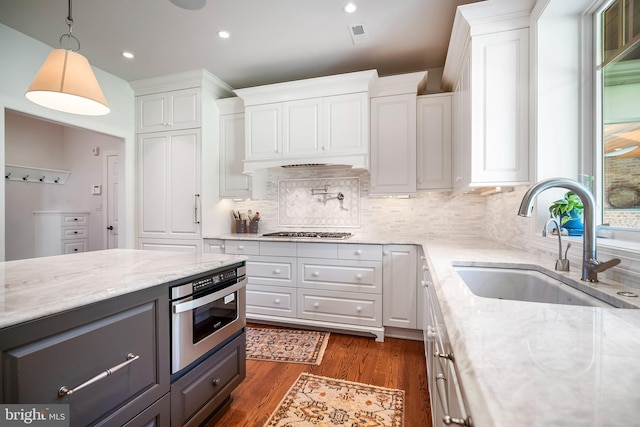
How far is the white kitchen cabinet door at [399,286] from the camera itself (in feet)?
8.31

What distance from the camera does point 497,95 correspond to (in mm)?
1826

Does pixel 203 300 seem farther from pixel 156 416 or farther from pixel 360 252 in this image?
pixel 360 252

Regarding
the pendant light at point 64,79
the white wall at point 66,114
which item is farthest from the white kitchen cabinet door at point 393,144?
the white wall at point 66,114

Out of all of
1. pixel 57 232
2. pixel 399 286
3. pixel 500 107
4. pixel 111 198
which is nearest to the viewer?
pixel 500 107

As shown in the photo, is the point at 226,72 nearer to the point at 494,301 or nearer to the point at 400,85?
the point at 400,85

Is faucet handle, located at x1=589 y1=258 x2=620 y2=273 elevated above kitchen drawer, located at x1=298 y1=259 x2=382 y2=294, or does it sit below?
above

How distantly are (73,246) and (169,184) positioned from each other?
8.10ft

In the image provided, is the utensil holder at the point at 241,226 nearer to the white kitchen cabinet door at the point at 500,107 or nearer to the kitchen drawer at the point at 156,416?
the kitchen drawer at the point at 156,416

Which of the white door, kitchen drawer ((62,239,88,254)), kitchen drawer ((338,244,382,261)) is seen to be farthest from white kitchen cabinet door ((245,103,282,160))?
kitchen drawer ((62,239,88,254))

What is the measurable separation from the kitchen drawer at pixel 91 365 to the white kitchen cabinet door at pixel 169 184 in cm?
216

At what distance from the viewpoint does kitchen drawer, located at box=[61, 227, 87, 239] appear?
13.9 ft

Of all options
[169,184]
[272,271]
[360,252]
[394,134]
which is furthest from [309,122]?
[169,184]

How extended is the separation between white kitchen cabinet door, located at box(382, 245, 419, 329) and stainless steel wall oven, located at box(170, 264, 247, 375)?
4.53 feet

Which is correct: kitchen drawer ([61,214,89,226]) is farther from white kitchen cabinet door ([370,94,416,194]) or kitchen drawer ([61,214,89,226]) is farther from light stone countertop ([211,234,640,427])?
light stone countertop ([211,234,640,427])
